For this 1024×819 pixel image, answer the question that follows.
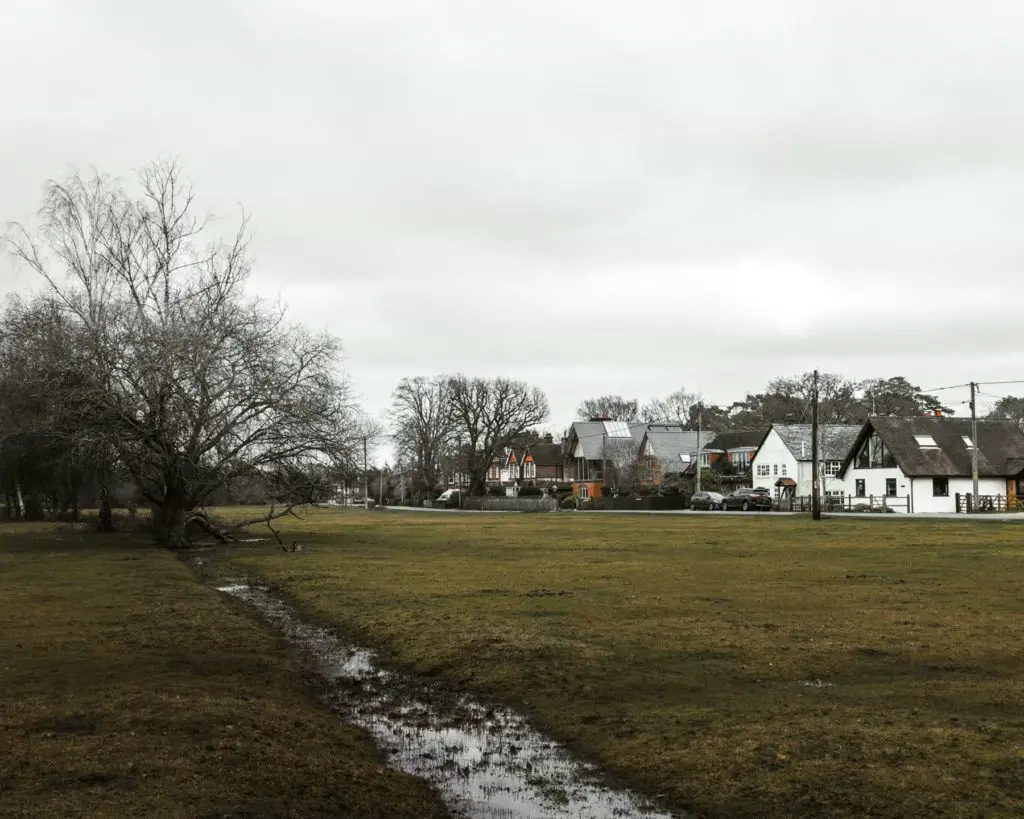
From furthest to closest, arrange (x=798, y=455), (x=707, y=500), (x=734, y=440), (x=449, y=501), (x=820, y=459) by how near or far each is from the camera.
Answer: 1. (x=734, y=440)
2. (x=449, y=501)
3. (x=798, y=455)
4. (x=820, y=459)
5. (x=707, y=500)

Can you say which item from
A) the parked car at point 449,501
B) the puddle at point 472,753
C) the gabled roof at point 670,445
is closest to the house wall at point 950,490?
the gabled roof at point 670,445

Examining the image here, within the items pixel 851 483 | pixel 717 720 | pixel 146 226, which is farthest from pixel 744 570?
pixel 851 483

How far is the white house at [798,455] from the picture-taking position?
92.2 metres

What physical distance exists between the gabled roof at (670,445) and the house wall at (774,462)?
618 inches

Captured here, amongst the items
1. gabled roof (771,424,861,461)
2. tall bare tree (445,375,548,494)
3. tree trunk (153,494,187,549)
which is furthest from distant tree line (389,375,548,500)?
tree trunk (153,494,187,549)

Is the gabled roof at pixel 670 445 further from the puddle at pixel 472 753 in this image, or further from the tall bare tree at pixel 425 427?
the puddle at pixel 472 753

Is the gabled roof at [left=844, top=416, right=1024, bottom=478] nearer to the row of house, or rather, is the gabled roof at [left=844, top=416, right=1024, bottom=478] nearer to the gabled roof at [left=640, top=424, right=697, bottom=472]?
the row of house

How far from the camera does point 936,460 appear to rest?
246 feet

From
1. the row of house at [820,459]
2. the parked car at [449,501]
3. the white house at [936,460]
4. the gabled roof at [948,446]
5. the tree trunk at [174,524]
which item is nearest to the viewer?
the tree trunk at [174,524]

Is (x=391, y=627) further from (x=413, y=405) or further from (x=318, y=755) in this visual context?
(x=413, y=405)

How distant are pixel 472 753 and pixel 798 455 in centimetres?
9057

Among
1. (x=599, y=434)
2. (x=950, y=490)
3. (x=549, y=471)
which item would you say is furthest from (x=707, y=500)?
(x=549, y=471)

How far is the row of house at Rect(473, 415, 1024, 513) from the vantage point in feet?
246

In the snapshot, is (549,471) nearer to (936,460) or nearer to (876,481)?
(876,481)
